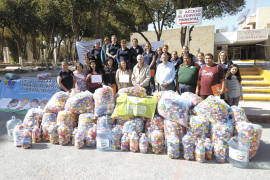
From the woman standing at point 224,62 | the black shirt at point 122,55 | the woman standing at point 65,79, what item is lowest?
the woman standing at point 65,79

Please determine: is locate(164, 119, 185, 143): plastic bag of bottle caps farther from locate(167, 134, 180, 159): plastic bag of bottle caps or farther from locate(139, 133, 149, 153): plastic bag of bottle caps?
locate(139, 133, 149, 153): plastic bag of bottle caps

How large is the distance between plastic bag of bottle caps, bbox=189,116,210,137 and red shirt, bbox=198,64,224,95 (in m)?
1.08

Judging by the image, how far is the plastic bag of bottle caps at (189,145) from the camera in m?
3.02

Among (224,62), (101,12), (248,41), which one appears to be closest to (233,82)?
(224,62)

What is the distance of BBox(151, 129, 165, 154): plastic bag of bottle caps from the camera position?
10.6 feet

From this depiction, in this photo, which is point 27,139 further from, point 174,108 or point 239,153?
point 239,153

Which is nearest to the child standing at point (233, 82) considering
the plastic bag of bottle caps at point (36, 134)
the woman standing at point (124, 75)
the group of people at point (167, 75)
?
the group of people at point (167, 75)

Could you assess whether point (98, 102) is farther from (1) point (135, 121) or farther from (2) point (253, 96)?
(2) point (253, 96)

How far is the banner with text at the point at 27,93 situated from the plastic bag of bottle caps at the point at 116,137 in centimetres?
386

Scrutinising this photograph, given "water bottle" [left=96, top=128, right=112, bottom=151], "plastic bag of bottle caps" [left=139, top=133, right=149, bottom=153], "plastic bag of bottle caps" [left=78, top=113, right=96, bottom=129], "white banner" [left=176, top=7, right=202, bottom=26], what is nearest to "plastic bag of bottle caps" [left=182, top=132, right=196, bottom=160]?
"plastic bag of bottle caps" [left=139, top=133, right=149, bottom=153]

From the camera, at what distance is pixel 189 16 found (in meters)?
6.19

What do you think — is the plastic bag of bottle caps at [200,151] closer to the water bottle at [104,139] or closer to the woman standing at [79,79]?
the water bottle at [104,139]

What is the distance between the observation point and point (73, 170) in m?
2.90

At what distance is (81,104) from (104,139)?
78 cm
